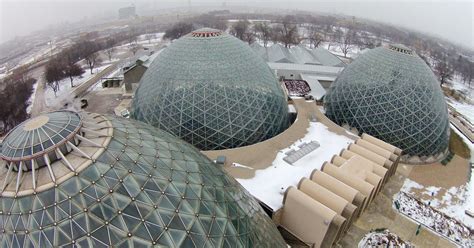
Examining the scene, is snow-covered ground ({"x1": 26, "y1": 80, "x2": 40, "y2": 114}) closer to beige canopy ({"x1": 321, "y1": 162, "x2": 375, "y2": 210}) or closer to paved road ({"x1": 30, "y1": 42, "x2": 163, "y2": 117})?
paved road ({"x1": 30, "y1": 42, "x2": 163, "y2": 117})

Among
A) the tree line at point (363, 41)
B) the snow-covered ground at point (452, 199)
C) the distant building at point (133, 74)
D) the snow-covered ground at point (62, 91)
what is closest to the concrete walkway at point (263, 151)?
the snow-covered ground at point (452, 199)

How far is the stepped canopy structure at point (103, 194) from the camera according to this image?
923 centimetres

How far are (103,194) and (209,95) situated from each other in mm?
18609

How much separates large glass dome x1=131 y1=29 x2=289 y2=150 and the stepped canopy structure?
49.0 ft

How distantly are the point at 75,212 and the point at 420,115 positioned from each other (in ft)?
115

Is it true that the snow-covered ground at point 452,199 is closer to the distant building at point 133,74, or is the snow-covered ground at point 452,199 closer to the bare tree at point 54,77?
the distant building at point 133,74

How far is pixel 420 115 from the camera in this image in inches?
1259

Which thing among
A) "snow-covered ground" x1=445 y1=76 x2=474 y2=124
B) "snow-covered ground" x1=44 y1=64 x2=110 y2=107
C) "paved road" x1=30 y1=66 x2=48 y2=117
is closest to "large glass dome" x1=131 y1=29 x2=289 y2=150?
"paved road" x1=30 y1=66 x2=48 y2=117

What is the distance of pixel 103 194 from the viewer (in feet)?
31.8

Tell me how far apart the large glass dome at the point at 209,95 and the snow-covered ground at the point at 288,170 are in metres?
4.50

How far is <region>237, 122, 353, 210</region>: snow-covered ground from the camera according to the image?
22.7 m

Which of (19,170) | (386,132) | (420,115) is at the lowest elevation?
(386,132)

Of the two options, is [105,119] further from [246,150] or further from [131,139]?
[246,150]

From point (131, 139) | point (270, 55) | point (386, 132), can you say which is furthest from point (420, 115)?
point (270, 55)
